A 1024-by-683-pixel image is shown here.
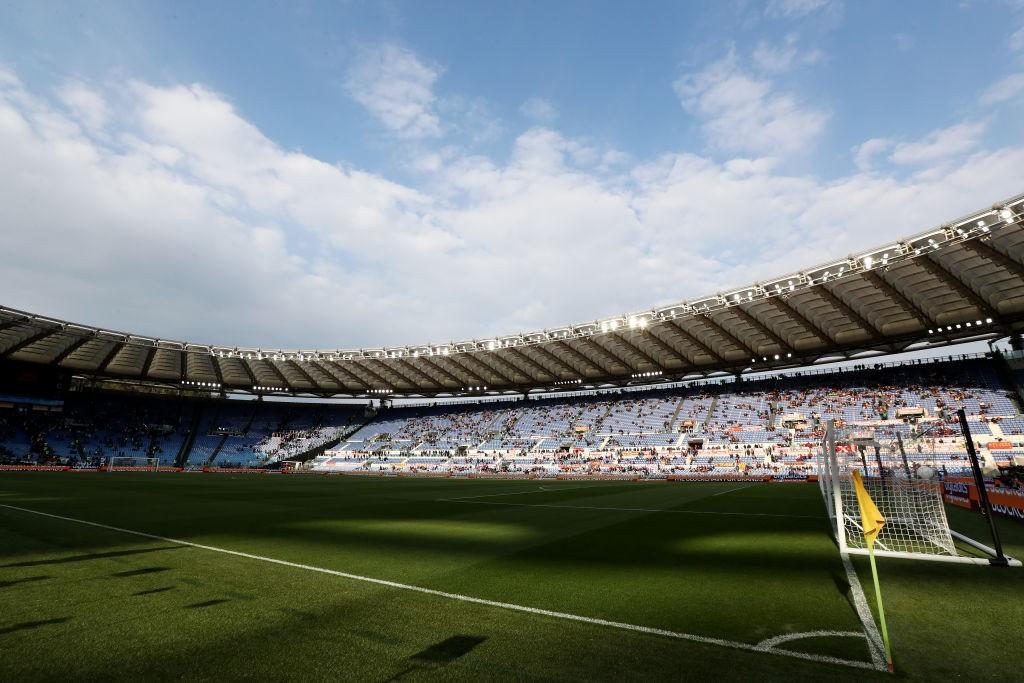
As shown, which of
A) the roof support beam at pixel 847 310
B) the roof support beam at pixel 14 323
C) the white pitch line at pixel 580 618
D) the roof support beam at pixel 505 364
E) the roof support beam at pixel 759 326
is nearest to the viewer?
the white pitch line at pixel 580 618

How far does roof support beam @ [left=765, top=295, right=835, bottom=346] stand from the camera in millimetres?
38000

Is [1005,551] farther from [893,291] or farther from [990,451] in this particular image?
[990,451]

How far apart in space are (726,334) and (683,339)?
4062 mm

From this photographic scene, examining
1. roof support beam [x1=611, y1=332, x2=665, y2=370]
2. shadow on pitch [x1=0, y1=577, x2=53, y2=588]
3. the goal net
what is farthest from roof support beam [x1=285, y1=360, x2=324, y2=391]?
shadow on pitch [x1=0, y1=577, x2=53, y2=588]

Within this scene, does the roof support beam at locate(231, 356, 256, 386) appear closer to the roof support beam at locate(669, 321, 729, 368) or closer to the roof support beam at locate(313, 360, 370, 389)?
the roof support beam at locate(313, 360, 370, 389)

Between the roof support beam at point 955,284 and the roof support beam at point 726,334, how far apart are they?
580 inches

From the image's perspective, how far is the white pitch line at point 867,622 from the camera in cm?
482

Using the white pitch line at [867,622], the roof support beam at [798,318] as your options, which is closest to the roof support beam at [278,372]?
the roof support beam at [798,318]

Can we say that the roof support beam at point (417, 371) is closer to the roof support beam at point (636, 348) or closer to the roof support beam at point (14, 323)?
the roof support beam at point (636, 348)

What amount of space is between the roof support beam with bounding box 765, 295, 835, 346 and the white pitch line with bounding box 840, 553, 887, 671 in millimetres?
33167

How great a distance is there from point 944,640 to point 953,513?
1592 cm

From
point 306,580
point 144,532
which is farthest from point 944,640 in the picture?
point 144,532

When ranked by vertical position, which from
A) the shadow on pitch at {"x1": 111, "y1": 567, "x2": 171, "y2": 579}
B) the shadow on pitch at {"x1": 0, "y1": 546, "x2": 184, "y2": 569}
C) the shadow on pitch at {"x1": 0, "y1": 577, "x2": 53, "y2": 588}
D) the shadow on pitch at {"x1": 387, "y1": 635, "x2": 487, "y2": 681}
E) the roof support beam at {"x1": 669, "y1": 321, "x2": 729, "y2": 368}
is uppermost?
the roof support beam at {"x1": 669, "y1": 321, "x2": 729, "y2": 368}

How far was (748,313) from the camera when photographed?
40469 mm
